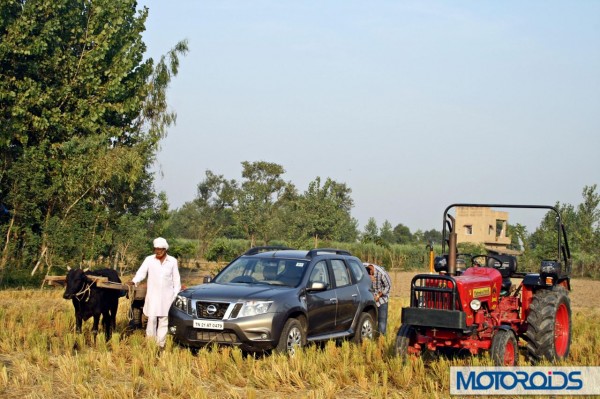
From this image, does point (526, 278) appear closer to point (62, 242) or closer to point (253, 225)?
point (62, 242)

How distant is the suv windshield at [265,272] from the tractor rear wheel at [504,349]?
3.37 m

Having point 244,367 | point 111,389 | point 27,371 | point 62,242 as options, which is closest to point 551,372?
point 244,367

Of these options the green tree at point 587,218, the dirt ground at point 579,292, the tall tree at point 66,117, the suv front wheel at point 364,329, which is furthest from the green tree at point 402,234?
the suv front wheel at point 364,329

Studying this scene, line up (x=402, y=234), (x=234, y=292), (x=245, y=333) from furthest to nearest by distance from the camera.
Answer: (x=402, y=234)
(x=234, y=292)
(x=245, y=333)

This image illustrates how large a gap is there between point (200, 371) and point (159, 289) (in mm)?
2430

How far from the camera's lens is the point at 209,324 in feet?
40.0

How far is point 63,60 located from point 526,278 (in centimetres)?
2289

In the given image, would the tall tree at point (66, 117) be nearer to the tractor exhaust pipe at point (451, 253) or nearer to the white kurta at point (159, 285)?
the white kurta at point (159, 285)

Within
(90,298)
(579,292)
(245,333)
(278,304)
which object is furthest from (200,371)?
(579,292)

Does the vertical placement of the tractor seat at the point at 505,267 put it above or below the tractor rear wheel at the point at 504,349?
above

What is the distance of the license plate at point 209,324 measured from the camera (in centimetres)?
1213

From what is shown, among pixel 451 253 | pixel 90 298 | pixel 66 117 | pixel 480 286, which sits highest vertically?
pixel 66 117

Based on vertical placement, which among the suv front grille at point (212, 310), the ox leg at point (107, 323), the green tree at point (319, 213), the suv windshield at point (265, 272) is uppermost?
the green tree at point (319, 213)

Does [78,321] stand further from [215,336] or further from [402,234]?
[402,234]
